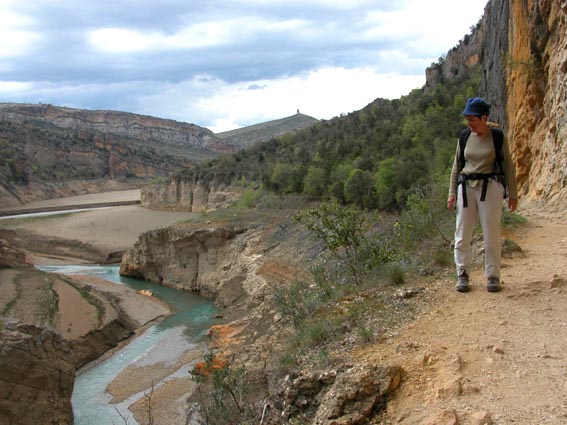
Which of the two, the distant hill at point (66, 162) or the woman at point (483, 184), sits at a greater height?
the distant hill at point (66, 162)

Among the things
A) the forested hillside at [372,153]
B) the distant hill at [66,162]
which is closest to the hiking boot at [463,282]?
the forested hillside at [372,153]

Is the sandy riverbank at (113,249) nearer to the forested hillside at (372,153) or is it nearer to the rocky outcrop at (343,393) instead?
the forested hillside at (372,153)

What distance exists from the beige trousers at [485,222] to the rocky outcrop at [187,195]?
149 feet

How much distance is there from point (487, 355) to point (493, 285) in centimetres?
171

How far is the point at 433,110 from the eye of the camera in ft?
117

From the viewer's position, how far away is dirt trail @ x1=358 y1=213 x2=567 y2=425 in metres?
3.99

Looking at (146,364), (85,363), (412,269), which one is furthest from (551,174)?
(85,363)

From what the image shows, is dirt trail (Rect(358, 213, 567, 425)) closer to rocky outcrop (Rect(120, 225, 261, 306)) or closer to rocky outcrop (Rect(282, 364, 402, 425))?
rocky outcrop (Rect(282, 364, 402, 425))

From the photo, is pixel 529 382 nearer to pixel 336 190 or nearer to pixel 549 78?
pixel 549 78

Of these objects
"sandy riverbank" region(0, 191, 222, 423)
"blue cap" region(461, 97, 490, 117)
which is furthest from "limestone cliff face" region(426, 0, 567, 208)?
"sandy riverbank" region(0, 191, 222, 423)

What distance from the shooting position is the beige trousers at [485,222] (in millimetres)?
6219

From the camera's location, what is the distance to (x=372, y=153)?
3806 cm

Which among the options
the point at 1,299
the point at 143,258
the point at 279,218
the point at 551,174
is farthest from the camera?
the point at 143,258

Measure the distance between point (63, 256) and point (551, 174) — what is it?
44.6m
